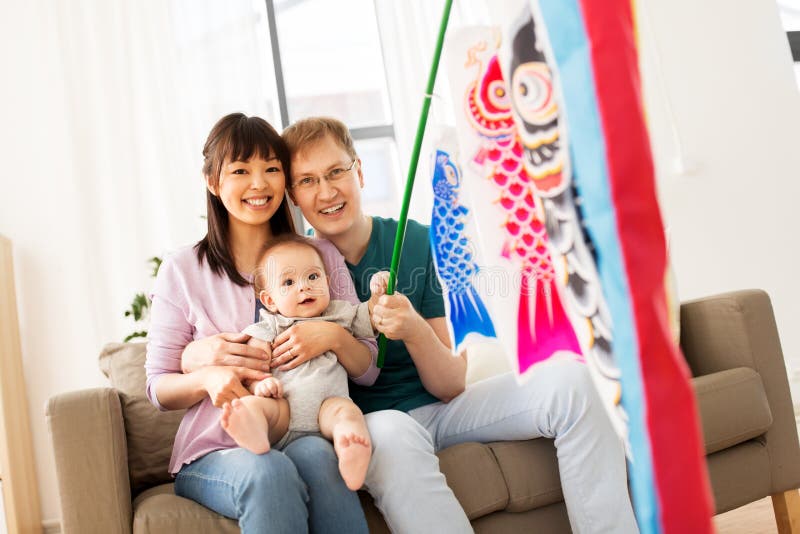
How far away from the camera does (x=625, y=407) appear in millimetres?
594

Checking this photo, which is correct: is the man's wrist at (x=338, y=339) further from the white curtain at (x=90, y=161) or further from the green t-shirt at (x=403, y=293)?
the white curtain at (x=90, y=161)

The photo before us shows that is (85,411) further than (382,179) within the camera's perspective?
No

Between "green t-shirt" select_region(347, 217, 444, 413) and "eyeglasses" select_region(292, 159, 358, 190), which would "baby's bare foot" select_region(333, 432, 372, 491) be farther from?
"eyeglasses" select_region(292, 159, 358, 190)

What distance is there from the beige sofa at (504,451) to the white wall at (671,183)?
1212mm

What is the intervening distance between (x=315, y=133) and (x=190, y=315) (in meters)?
0.48

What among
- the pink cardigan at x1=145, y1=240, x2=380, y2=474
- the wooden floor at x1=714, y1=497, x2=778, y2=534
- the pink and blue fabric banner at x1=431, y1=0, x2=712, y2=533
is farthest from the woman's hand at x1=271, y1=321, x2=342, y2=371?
the wooden floor at x1=714, y1=497, x2=778, y2=534

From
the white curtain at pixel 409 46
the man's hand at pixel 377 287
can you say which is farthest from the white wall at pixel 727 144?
the man's hand at pixel 377 287

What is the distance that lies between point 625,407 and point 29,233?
289 centimetres

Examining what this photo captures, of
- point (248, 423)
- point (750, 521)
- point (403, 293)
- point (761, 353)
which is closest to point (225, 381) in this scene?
point (248, 423)

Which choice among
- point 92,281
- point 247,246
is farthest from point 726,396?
point 92,281

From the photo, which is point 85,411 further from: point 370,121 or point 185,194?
point 370,121

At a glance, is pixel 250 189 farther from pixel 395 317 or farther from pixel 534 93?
pixel 534 93

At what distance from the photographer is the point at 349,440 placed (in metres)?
1.24

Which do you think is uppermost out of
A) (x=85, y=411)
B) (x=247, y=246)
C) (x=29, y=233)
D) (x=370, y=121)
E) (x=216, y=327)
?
(x=370, y=121)
